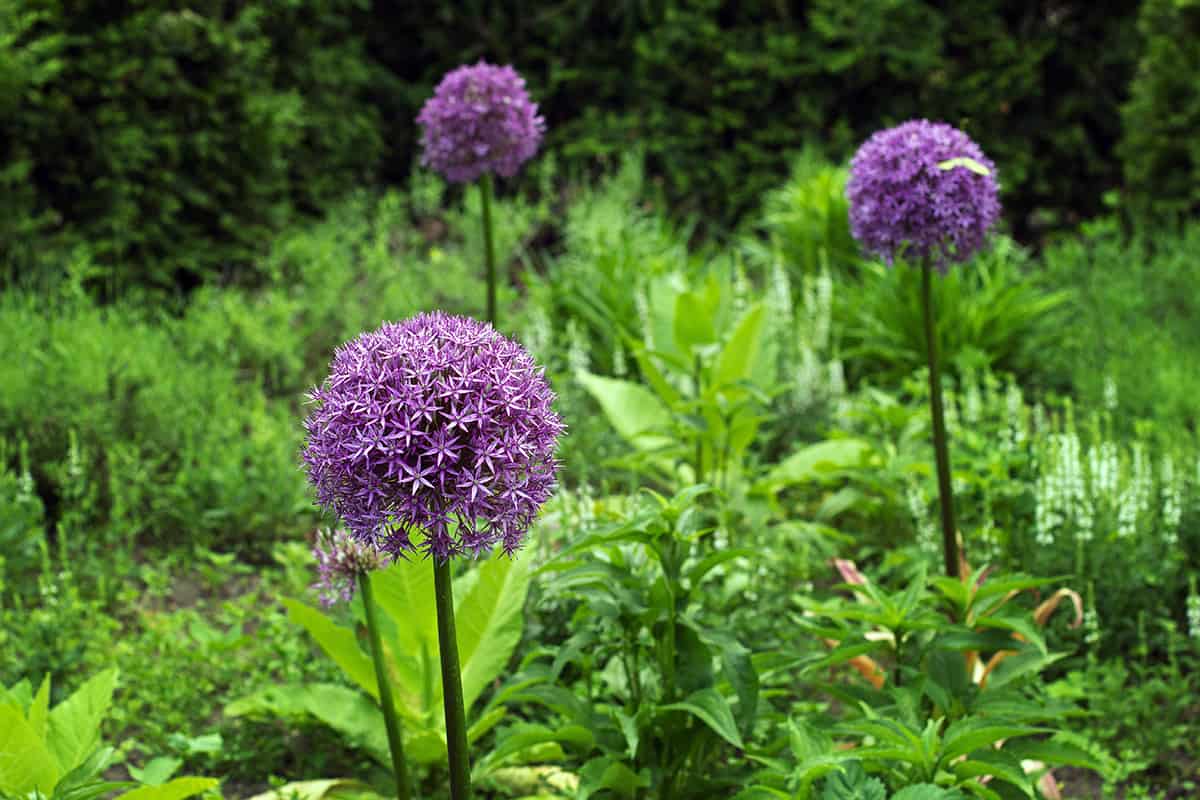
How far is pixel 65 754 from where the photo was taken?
2.65 meters

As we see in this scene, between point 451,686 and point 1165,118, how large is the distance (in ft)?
21.2

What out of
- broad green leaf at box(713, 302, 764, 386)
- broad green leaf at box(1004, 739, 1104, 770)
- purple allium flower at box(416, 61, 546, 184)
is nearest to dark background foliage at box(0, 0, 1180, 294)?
purple allium flower at box(416, 61, 546, 184)

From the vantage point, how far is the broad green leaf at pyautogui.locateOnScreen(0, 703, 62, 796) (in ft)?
8.06

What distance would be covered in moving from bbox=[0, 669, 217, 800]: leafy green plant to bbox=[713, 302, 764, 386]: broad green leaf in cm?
243

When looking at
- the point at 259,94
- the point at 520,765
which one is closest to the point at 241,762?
the point at 520,765

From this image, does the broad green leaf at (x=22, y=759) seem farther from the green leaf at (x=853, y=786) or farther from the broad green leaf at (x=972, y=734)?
the broad green leaf at (x=972, y=734)

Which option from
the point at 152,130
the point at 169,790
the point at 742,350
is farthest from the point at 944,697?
the point at 152,130

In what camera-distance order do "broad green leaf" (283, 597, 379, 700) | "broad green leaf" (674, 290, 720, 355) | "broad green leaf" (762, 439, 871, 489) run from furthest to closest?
"broad green leaf" (674, 290, 720, 355) < "broad green leaf" (762, 439, 871, 489) < "broad green leaf" (283, 597, 379, 700)

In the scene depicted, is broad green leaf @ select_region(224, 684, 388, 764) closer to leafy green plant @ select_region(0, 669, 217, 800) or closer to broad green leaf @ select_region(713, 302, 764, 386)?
leafy green plant @ select_region(0, 669, 217, 800)

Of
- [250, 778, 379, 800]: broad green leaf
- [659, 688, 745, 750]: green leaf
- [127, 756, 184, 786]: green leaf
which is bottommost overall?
[250, 778, 379, 800]: broad green leaf

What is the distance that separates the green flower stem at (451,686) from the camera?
75.6 inches

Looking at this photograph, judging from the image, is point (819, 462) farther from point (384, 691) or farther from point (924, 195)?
point (384, 691)

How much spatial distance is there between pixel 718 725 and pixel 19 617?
2368 millimetres

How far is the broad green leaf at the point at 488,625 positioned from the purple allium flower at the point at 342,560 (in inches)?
22.4
